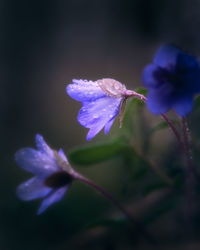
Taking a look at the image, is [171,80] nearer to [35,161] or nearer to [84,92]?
[84,92]

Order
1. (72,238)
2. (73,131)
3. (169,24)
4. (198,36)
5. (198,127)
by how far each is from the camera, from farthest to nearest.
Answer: (169,24) → (73,131) → (198,36) → (72,238) → (198,127)

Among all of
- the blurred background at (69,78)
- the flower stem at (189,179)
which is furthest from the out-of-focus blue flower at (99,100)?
the blurred background at (69,78)

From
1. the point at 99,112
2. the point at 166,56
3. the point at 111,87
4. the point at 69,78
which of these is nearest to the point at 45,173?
the point at 99,112

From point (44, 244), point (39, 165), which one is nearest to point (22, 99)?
point (44, 244)

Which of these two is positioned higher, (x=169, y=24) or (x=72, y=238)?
(x=169, y=24)

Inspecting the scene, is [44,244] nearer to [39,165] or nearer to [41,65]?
[39,165]

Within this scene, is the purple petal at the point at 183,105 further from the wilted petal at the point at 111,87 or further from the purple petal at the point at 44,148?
the purple petal at the point at 44,148

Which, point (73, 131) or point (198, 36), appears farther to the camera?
point (73, 131)
